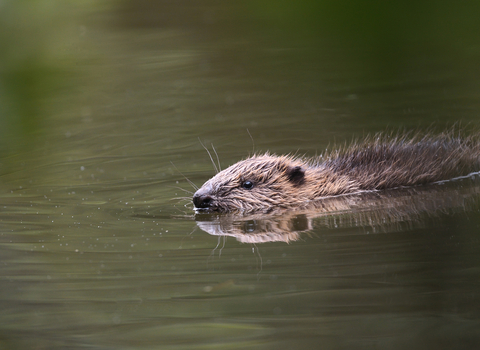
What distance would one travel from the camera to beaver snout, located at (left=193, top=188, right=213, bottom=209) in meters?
5.95

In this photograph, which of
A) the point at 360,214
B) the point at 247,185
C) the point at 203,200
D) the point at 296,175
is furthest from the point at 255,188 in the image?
the point at 360,214

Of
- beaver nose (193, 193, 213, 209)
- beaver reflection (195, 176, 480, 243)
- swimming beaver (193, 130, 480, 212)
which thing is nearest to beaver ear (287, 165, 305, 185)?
swimming beaver (193, 130, 480, 212)

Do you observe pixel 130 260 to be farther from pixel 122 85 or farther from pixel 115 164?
pixel 122 85

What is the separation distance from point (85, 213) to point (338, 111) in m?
5.16

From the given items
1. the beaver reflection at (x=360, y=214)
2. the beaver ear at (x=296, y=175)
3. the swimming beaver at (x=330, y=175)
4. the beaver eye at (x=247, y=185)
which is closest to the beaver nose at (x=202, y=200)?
the swimming beaver at (x=330, y=175)

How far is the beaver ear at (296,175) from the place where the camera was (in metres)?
6.27

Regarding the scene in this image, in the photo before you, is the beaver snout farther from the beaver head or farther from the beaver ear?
the beaver ear

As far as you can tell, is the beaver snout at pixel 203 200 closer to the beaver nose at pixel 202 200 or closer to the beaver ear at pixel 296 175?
the beaver nose at pixel 202 200

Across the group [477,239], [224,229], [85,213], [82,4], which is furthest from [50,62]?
[85,213]

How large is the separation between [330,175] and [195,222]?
177 cm

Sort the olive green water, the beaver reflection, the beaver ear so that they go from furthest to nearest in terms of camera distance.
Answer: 1. the beaver ear
2. the beaver reflection
3. the olive green water

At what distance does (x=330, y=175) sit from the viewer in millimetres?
6465

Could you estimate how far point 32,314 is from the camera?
8.95 feet

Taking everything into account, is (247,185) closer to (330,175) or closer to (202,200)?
(202,200)
